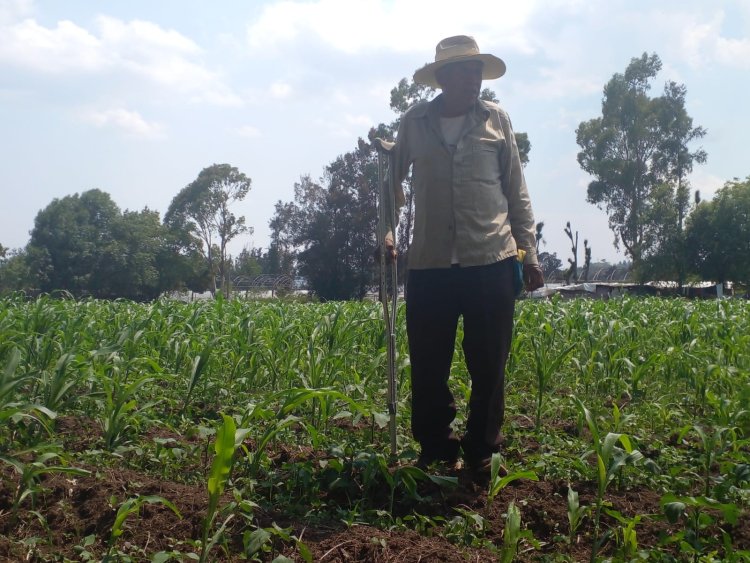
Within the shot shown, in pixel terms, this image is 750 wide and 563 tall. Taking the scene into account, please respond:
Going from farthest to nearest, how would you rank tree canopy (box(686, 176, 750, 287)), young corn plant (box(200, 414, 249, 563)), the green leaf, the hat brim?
1. tree canopy (box(686, 176, 750, 287))
2. the hat brim
3. the green leaf
4. young corn plant (box(200, 414, 249, 563))

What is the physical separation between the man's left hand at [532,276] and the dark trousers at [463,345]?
15cm

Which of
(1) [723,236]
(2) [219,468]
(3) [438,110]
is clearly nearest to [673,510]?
(2) [219,468]

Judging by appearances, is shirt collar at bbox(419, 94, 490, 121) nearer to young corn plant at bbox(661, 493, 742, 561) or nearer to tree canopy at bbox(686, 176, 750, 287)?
young corn plant at bbox(661, 493, 742, 561)

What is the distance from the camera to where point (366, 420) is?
3854mm

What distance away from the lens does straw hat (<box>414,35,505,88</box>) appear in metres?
2.86

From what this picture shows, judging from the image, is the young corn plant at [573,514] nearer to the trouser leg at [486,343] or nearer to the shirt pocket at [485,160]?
the trouser leg at [486,343]

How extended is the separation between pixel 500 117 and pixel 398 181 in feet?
1.86

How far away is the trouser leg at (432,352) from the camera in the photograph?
286 cm

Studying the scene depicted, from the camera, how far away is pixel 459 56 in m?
2.84

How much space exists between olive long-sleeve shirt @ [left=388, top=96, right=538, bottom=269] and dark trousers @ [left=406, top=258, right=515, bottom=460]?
9 cm

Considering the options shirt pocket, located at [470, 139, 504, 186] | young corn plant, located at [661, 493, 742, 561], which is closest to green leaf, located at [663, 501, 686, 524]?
young corn plant, located at [661, 493, 742, 561]

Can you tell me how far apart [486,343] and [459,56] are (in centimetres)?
125

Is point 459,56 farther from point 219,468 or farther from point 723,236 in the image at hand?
point 723,236

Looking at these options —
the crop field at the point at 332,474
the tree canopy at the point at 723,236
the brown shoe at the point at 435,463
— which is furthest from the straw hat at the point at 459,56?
the tree canopy at the point at 723,236
